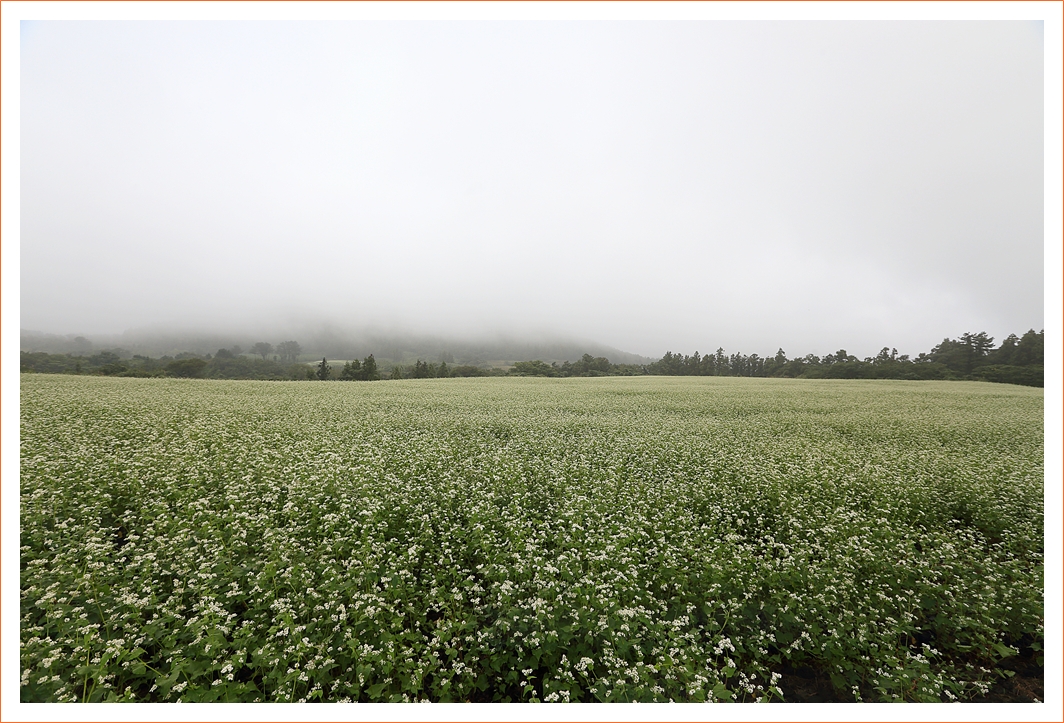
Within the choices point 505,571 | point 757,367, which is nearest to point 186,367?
point 505,571

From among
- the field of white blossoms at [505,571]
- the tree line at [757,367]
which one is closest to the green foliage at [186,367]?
the tree line at [757,367]

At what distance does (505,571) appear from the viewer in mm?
4777

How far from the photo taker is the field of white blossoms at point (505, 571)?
369 centimetres

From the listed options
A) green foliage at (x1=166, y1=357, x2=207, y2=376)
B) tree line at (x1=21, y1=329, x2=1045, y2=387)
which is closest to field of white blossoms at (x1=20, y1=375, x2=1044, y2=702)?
→ tree line at (x1=21, y1=329, x2=1045, y2=387)

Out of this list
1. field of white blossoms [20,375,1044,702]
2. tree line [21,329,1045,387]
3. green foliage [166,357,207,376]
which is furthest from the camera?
green foliage [166,357,207,376]

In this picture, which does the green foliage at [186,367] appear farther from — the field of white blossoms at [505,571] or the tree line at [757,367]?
the field of white blossoms at [505,571]

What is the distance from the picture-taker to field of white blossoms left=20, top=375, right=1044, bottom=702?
369 centimetres

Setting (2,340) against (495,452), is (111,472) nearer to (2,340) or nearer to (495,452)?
(2,340)

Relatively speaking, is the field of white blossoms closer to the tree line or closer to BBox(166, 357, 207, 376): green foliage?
the tree line

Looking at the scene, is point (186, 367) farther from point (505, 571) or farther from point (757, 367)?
point (757, 367)

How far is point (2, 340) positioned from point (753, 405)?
26.3 m

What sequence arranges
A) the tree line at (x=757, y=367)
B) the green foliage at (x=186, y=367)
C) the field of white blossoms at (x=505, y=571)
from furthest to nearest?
1. the green foliage at (x=186, y=367)
2. the tree line at (x=757, y=367)
3. the field of white blossoms at (x=505, y=571)

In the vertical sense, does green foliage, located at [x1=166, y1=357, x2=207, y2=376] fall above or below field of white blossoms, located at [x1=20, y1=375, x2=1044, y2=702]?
above

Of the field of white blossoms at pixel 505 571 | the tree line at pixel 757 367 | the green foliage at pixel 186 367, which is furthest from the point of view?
the green foliage at pixel 186 367
